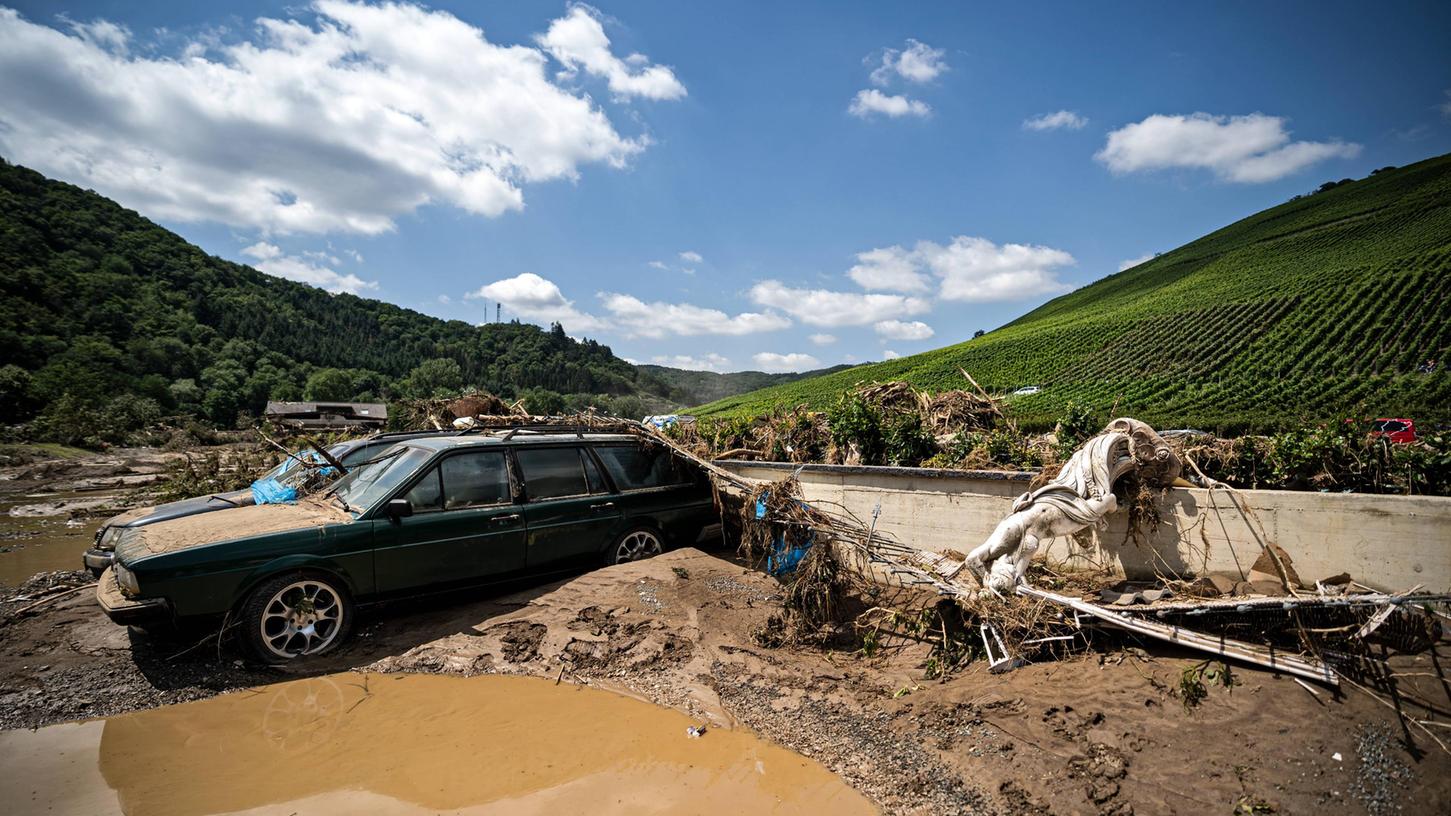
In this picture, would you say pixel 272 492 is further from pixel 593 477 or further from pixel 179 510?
pixel 593 477

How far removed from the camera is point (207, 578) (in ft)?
14.2

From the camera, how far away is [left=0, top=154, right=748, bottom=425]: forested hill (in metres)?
53.6

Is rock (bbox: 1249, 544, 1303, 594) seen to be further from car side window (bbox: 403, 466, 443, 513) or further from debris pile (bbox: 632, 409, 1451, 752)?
car side window (bbox: 403, 466, 443, 513)

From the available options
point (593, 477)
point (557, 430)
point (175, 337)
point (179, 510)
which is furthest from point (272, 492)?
A: point (175, 337)

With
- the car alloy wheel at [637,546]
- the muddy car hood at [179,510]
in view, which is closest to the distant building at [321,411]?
the muddy car hood at [179,510]

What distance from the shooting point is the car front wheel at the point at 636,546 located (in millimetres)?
6457

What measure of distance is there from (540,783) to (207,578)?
2979 millimetres

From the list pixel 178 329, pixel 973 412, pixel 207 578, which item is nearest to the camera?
pixel 207 578

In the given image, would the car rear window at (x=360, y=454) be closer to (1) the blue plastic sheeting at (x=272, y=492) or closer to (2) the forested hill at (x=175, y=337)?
(1) the blue plastic sheeting at (x=272, y=492)

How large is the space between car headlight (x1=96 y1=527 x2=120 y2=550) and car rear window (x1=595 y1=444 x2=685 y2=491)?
4.65 metres

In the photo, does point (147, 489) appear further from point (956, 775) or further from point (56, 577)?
point (956, 775)

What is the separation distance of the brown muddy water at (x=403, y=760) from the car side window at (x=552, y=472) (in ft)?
7.06

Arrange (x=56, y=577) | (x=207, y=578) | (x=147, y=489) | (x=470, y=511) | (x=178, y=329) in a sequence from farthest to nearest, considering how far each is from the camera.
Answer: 1. (x=178, y=329)
2. (x=147, y=489)
3. (x=56, y=577)
4. (x=470, y=511)
5. (x=207, y=578)

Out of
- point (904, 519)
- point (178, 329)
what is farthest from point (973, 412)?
point (178, 329)
